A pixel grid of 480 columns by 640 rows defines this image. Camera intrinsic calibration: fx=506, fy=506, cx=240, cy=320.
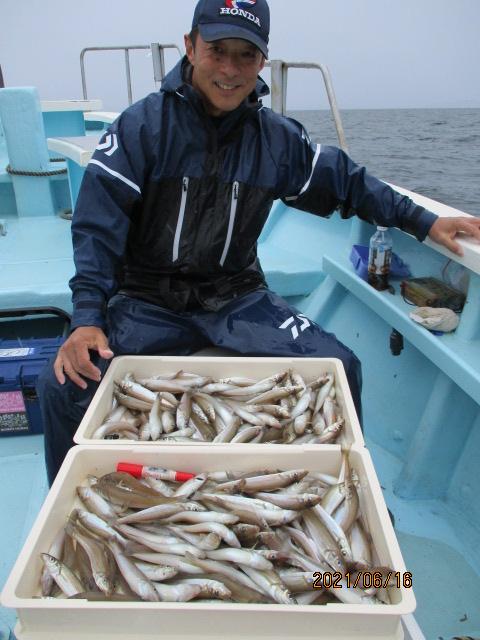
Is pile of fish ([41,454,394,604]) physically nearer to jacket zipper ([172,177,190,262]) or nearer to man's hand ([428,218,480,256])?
jacket zipper ([172,177,190,262])

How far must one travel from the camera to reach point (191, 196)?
2.23m

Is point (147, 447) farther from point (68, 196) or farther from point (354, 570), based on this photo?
point (68, 196)

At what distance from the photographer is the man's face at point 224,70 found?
206cm

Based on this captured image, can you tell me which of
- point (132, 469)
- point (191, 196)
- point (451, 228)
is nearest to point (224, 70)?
point (191, 196)

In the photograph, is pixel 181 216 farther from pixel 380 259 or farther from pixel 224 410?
pixel 380 259

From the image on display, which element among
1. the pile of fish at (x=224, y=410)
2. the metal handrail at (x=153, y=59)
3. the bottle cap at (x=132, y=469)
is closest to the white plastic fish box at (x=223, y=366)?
the pile of fish at (x=224, y=410)

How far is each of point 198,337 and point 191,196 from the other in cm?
66

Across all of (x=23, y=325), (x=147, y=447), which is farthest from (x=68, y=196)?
(x=147, y=447)

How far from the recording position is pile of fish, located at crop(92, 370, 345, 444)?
1811 millimetres

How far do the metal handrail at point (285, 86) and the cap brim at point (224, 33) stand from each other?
1802mm

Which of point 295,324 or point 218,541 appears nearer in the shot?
point 218,541

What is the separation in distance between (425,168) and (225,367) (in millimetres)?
17357

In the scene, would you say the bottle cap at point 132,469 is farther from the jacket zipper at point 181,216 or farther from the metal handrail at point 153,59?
the metal handrail at point 153,59

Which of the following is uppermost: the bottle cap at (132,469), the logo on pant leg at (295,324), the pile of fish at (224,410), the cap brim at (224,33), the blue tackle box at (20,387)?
the cap brim at (224,33)
